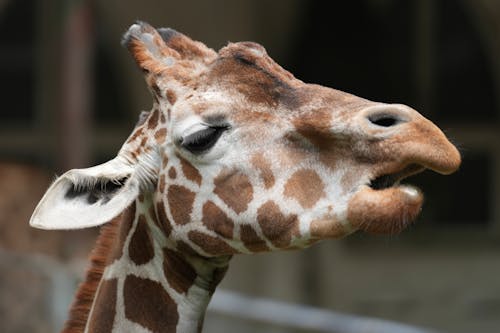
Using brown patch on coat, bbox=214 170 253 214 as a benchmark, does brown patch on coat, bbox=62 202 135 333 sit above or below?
below

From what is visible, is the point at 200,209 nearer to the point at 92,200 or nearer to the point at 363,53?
the point at 92,200

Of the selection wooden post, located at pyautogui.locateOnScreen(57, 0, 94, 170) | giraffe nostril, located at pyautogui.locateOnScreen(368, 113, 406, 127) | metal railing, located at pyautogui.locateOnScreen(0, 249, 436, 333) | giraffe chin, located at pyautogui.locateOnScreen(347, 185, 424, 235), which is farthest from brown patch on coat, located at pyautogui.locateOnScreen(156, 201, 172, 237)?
wooden post, located at pyautogui.locateOnScreen(57, 0, 94, 170)

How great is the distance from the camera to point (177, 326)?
3.69 m

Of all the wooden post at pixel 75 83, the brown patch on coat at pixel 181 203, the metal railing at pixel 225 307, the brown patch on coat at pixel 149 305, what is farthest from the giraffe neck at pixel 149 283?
the wooden post at pixel 75 83

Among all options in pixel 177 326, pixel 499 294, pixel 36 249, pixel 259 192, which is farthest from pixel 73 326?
pixel 499 294

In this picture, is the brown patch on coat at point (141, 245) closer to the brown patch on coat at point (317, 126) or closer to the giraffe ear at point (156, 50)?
the giraffe ear at point (156, 50)

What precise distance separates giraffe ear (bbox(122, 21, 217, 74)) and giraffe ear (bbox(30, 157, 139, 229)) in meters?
0.40

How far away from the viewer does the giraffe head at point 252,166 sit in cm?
337

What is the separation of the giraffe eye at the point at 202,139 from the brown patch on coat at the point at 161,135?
0.11 m

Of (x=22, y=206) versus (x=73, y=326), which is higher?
(x=73, y=326)

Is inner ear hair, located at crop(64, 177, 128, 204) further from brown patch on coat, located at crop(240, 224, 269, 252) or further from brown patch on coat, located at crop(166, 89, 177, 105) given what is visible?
brown patch on coat, located at crop(240, 224, 269, 252)

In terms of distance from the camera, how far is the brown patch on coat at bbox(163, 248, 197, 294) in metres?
3.74

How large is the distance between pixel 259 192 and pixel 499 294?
7.99 m

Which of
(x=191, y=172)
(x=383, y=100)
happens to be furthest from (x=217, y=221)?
(x=383, y=100)
